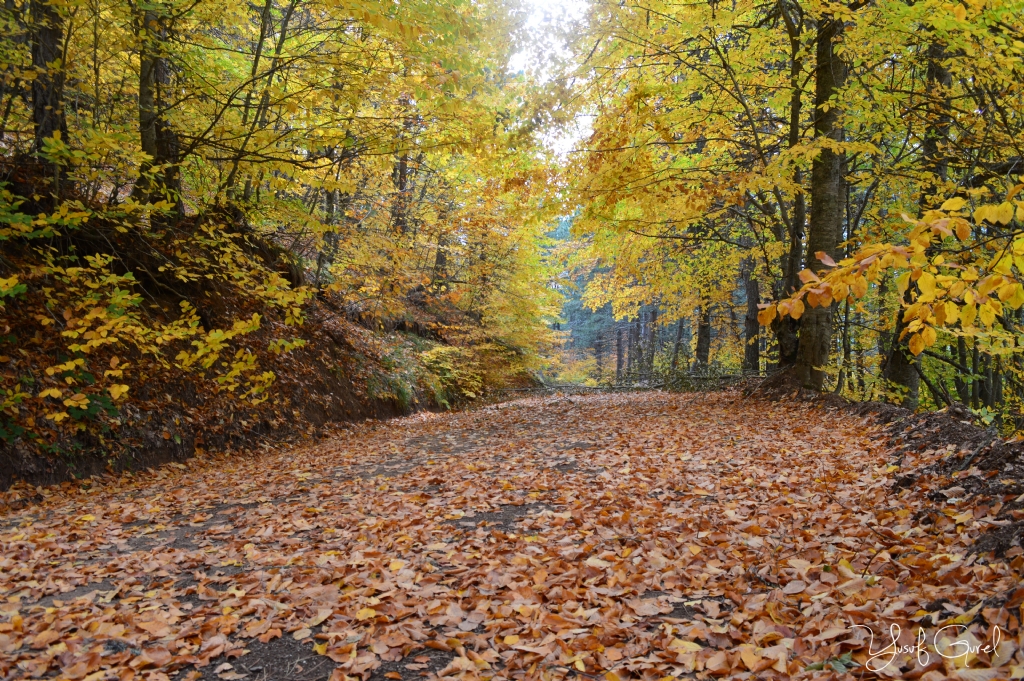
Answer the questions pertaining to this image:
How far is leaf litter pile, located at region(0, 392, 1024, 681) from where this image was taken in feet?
8.71

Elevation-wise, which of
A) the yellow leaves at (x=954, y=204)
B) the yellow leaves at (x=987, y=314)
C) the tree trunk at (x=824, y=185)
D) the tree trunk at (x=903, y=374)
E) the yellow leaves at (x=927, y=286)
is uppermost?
the tree trunk at (x=824, y=185)

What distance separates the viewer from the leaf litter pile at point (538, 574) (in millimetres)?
2654

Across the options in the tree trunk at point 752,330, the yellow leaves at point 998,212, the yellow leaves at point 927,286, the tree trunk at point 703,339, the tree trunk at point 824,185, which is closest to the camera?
the yellow leaves at point 998,212

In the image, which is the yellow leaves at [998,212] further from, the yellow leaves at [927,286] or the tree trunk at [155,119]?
the tree trunk at [155,119]

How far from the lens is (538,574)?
362 cm

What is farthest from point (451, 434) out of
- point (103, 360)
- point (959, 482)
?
point (959, 482)

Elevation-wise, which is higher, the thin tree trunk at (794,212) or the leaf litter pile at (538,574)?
the thin tree trunk at (794,212)

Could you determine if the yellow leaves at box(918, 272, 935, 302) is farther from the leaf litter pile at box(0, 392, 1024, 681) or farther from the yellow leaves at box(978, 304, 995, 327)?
the leaf litter pile at box(0, 392, 1024, 681)

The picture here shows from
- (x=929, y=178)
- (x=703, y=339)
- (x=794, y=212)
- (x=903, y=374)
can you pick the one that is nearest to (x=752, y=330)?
(x=703, y=339)

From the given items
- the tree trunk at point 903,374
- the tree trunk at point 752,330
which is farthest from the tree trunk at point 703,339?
the tree trunk at point 903,374

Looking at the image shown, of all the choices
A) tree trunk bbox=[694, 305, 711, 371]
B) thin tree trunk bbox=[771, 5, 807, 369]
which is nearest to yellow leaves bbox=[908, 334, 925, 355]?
thin tree trunk bbox=[771, 5, 807, 369]

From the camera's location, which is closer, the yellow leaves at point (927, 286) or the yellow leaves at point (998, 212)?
the yellow leaves at point (998, 212)

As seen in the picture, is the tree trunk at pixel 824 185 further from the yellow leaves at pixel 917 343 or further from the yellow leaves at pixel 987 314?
the yellow leaves at pixel 987 314

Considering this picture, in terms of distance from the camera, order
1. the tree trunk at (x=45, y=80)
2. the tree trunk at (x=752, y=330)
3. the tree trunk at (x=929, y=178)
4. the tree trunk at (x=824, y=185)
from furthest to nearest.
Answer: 1. the tree trunk at (x=752, y=330)
2. the tree trunk at (x=824, y=185)
3. the tree trunk at (x=929, y=178)
4. the tree trunk at (x=45, y=80)
